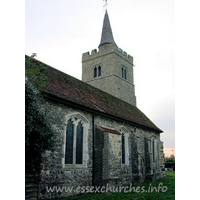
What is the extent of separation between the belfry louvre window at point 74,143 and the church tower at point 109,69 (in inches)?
784

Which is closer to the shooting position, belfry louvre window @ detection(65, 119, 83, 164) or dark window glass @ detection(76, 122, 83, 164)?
belfry louvre window @ detection(65, 119, 83, 164)

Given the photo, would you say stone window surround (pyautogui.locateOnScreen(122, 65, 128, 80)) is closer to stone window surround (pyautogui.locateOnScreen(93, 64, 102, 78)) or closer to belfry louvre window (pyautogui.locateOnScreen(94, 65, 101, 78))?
stone window surround (pyautogui.locateOnScreen(93, 64, 102, 78))

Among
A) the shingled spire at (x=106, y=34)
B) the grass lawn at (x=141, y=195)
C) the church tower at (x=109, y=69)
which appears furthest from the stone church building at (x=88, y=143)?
the shingled spire at (x=106, y=34)

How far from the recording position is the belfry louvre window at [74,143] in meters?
11.9

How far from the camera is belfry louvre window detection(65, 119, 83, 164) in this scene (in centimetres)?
1195

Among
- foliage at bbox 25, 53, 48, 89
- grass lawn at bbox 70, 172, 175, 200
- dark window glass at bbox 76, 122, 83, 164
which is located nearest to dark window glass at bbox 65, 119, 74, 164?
dark window glass at bbox 76, 122, 83, 164

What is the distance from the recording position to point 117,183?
1326cm

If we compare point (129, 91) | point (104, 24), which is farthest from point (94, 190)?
point (104, 24)

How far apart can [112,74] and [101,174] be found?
22144mm

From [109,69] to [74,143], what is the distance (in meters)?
22.8

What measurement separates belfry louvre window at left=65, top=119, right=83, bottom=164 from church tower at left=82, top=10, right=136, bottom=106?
65.4ft

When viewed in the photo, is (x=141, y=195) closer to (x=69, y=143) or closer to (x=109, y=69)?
(x=69, y=143)

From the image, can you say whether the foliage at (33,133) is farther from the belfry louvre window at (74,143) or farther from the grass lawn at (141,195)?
the grass lawn at (141,195)
